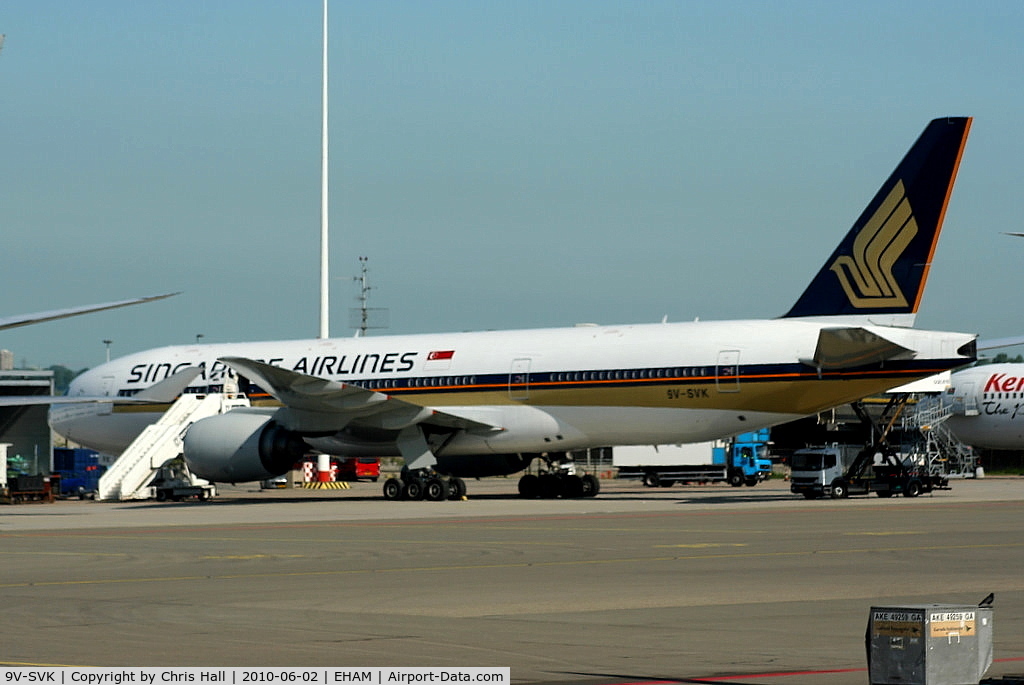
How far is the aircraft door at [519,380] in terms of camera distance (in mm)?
42156

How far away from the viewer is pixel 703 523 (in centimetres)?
2916

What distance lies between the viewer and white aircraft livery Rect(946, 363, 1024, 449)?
7344 centimetres

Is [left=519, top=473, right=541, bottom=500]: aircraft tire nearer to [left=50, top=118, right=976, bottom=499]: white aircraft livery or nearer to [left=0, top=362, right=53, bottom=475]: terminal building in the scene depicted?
[left=50, top=118, right=976, bottom=499]: white aircraft livery

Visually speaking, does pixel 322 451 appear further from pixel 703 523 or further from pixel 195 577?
pixel 195 577

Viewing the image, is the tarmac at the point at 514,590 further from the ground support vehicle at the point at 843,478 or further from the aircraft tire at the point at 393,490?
the ground support vehicle at the point at 843,478

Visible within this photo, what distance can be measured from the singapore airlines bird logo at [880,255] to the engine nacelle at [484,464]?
1093cm

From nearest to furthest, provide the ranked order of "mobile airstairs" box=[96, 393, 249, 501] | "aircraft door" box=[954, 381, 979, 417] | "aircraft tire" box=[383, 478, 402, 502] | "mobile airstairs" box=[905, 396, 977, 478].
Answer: "aircraft tire" box=[383, 478, 402, 502], "mobile airstairs" box=[96, 393, 249, 501], "mobile airstairs" box=[905, 396, 977, 478], "aircraft door" box=[954, 381, 979, 417]

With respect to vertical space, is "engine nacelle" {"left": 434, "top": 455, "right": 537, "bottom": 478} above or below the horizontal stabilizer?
below

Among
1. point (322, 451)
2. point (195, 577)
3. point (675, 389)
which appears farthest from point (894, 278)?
point (195, 577)

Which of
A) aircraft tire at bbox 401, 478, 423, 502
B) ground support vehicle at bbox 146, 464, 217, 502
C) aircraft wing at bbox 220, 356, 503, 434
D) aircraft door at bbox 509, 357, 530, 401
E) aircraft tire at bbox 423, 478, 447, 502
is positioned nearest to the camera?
aircraft wing at bbox 220, 356, 503, 434

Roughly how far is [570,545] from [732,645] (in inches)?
455

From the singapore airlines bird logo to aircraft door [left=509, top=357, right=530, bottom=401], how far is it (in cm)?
865
